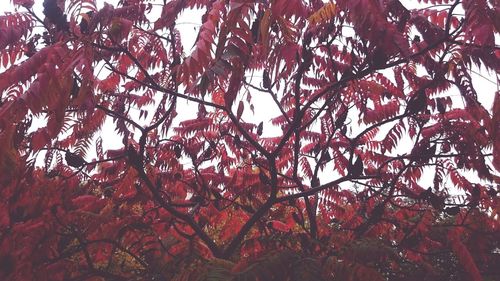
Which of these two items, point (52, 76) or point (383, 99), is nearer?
point (52, 76)

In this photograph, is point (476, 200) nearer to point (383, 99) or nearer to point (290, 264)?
point (383, 99)

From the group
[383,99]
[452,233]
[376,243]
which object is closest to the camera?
[376,243]

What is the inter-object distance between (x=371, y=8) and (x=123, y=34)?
152 cm

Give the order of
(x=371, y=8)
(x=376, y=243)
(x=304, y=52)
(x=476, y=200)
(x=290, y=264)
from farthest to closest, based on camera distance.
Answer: (x=476, y=200) → (x=304, y=52) → (x=376, y=243) → (x=290, y=264) → (x=371, y=8)

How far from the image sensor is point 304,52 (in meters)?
3.22

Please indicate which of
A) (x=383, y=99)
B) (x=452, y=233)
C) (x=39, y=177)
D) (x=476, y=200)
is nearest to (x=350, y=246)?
(x=452, y=233)

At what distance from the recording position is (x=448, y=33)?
8.82 ft

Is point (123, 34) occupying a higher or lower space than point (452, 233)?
higher

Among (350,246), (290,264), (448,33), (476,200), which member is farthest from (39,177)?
(476,200)

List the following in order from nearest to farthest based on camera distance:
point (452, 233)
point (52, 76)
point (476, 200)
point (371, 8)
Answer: point (371, 8) < point (52, 76) < point (452, 233) < point (476, 200)

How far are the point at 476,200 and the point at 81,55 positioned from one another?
11.6 ft

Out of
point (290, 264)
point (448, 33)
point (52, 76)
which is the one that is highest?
point (448, 33)

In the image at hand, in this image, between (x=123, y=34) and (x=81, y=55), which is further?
(x=123, y=34)

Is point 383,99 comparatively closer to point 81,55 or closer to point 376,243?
point 376,243
